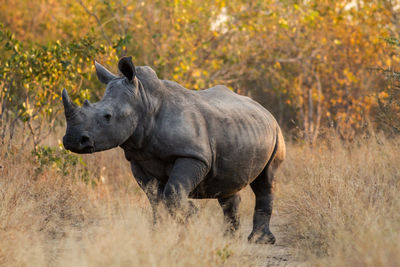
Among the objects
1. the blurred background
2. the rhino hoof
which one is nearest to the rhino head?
the rhino hoof

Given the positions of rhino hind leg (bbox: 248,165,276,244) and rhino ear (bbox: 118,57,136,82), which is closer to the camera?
rhino ear (bbox: 118,57,136,82)

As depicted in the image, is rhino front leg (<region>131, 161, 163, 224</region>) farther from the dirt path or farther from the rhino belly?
the dirt path

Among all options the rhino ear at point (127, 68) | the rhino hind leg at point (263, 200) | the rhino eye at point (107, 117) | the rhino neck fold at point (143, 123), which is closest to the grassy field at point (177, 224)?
the rhino hind leg at point (263, 200)

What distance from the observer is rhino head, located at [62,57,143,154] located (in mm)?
4242

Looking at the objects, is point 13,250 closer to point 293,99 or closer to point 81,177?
point 81,177

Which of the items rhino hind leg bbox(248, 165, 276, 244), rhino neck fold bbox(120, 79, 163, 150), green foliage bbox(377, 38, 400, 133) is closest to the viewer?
rhino neck fold bbox(120, 79, 163, 150)

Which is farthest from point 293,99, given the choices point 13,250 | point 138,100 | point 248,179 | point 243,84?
point 13,250

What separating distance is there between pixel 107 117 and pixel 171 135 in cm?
51

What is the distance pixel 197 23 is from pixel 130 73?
5.97m

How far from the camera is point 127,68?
4637 mm

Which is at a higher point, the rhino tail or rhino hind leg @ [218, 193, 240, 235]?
the rhino tail

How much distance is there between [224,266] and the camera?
392 centimetres

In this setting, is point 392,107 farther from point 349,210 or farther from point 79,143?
point 79,143

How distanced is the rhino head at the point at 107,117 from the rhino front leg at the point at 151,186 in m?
0.48
